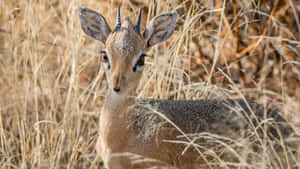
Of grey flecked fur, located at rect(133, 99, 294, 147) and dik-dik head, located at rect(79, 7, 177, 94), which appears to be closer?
dik-dik head, located at rect(79, 7, 177, 94)

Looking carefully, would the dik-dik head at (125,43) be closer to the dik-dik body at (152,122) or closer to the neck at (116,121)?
the dik-dik body at (152,122)

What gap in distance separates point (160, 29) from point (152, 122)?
0.75 meters

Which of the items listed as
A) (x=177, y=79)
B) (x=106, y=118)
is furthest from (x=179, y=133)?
(x=177, y=79)

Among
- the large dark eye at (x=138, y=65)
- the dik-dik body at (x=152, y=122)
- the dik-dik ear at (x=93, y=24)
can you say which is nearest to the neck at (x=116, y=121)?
the dik-dik body at (x=152, y=122)

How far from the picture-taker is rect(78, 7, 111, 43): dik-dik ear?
3896 millimetres

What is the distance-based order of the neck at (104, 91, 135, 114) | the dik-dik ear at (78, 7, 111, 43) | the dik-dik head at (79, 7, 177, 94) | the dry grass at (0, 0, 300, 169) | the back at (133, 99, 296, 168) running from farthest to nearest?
the dry grass at (0, 0, 300, 169), the dik-dik ear at (78, 7, 111, 43), the back at (133, 99, 296, 168), the neck at (104, 91, 135, 114), the dik-dik head at (79, 7, 177, 94)

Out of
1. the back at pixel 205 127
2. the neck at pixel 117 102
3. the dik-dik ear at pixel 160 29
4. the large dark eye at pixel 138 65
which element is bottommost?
the back at pixel 205 127

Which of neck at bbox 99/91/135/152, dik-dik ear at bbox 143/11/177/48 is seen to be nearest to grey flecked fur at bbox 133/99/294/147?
neck at bbox 99/91/135/152

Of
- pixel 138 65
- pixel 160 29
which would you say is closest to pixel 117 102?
pixel 138 65

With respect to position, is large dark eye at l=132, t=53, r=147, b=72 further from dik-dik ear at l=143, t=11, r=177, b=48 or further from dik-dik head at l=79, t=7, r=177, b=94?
dik-dik ear at l=143, t=11, r=177, b=48

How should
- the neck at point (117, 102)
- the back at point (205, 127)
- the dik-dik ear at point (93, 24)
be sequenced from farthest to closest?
the dik-dik ear at point (93, 24)
the back at point (205, 127)
the neck at point (117, 102)

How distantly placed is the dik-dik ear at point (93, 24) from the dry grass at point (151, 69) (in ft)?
2.49

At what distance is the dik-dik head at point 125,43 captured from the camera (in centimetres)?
339

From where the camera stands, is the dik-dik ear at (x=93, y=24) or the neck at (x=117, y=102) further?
the dik-dik ear at (x=93, y=24)
